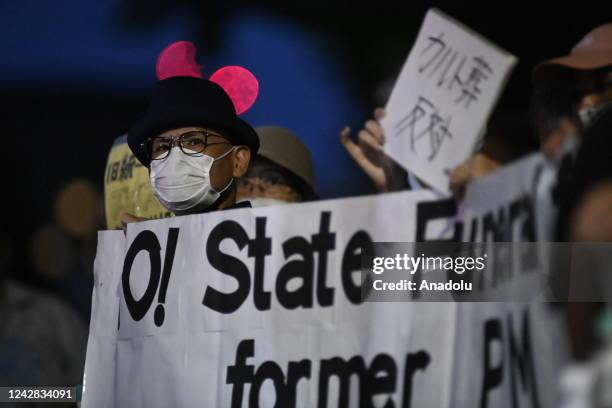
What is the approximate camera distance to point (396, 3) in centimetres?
364

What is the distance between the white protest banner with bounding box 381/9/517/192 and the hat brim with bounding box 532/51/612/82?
13 cm

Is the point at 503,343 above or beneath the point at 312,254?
beneath

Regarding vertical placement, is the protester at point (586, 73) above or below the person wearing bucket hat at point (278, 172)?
above

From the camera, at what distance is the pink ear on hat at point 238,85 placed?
12.2ft

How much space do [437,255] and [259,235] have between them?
1.81ft

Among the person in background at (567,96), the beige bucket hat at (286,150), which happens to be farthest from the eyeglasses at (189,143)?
the person in background at (567,96)

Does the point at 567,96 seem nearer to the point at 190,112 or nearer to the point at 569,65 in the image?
the point at 569,65

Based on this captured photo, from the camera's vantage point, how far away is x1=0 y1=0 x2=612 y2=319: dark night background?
3.50 meters

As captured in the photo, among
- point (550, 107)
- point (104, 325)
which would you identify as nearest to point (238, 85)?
point (104, 325)

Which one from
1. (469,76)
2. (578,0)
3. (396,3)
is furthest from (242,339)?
(578,0)

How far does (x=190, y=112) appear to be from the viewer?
3.45 metres

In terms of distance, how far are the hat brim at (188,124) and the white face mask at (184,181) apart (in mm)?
84

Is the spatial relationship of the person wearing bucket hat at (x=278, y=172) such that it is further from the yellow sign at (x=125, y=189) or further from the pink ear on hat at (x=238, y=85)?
the yellow sign at (x=125, y=189)

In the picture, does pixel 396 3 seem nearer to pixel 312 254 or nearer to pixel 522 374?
pixel 312 254
